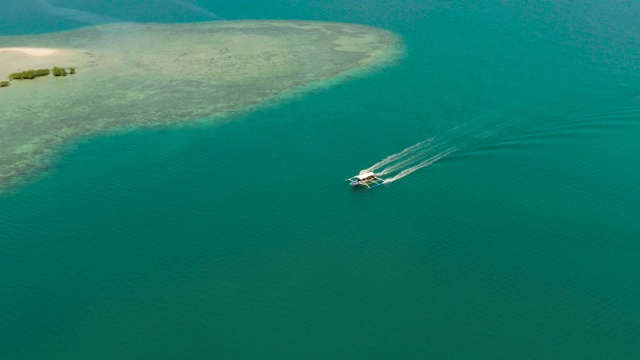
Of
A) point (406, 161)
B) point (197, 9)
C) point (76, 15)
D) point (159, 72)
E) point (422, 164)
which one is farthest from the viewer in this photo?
point (197, 9)

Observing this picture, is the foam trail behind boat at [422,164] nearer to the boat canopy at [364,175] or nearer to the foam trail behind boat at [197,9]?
the boat canopy at [364,175]

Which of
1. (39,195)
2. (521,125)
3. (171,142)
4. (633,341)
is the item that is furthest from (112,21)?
(633,341)

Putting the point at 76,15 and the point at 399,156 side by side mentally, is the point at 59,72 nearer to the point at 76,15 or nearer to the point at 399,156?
the point at 76,15

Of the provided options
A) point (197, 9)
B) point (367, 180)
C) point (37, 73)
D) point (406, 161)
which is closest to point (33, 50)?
point (37, 73)

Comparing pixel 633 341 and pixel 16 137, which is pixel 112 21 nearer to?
pixel 16 137

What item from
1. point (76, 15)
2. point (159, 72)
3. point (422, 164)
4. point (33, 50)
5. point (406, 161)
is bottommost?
point (422, 164)

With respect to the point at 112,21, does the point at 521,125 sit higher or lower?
lower
